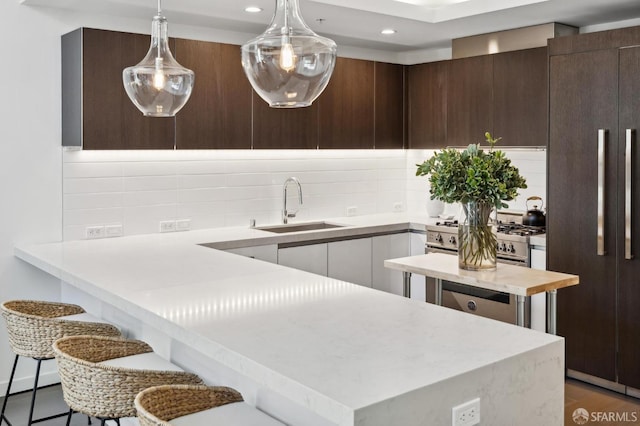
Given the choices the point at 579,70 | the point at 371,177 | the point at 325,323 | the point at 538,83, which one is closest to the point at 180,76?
the point at 325,323

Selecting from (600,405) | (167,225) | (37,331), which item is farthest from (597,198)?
(37,331)

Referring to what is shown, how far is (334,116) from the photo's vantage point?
5.62 metres

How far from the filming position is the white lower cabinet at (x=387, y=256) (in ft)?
18.1

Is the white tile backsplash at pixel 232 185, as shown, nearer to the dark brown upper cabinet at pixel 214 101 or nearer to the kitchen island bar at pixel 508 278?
the dark brown upper cabinet at pixel 214 101

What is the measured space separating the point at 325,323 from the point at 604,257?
8.65 feet

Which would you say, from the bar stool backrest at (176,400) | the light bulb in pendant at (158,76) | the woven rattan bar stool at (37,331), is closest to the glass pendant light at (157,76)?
the light bulb in pendant at (158,76)

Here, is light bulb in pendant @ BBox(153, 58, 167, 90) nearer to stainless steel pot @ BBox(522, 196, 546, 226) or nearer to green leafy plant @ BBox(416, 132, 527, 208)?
green leafy plant @ BBox(416, 132, 527, 208)

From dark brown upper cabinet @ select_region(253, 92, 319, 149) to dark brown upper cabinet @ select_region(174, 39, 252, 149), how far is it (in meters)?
0.09

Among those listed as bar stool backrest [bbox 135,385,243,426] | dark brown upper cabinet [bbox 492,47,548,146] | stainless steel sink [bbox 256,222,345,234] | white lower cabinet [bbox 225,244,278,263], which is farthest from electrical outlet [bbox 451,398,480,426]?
stainless steel sink [bbox 256,222,345,234]

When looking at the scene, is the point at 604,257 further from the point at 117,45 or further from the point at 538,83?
the point at 117,45

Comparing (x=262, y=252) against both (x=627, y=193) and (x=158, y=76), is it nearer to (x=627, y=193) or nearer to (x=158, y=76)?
(x=158, y=76)

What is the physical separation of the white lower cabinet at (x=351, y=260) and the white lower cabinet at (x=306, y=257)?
0.07 metres

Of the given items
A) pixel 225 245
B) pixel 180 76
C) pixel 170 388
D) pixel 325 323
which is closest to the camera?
pixel 170 388

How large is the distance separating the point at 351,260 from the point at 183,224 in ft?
4.39
